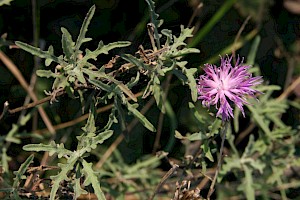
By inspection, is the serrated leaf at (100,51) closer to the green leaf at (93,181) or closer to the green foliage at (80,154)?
the green foliage at (80,154)

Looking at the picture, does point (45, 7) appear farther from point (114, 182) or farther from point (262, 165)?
point (262, 165)

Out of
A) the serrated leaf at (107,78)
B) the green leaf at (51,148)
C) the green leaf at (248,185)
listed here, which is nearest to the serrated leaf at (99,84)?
the serrated leaf at (107,78)

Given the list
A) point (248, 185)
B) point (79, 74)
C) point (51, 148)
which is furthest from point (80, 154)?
point (248, 185)

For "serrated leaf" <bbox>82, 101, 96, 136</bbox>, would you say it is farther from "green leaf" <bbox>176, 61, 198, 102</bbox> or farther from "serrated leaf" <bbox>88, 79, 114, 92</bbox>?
"green leaf" <bbox>176, 61, 198, 102</bbox>

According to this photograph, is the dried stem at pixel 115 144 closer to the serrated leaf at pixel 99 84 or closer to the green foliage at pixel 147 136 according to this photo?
the green foliage at pixel 147 136

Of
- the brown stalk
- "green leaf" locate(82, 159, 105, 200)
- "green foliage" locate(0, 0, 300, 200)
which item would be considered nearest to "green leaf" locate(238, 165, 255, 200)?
"green foliage" locate(0, 0, 300, 200)

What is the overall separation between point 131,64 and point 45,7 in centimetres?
86

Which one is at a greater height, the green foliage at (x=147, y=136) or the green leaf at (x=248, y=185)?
the green foliage at (x=147, y=136)

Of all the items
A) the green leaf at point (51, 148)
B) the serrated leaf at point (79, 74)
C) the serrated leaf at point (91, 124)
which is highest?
the serrated leaf at point (79, 74)

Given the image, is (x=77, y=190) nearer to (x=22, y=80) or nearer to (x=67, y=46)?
(x=67, y=46)

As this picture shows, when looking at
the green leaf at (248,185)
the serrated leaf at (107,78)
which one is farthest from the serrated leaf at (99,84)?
the green leaf at (248,185)

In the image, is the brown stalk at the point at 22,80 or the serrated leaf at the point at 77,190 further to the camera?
the brown stalk at the point at 22,80

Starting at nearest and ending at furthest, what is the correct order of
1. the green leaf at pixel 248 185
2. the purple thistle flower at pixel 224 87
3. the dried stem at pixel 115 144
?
the purple thistle flower at pixel 224 87
the green leaf at pixel 248 185
the dried stem at pixel 115 144

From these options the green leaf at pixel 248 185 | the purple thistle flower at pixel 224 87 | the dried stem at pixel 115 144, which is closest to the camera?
the purple thistle flower at pixel 224 87
